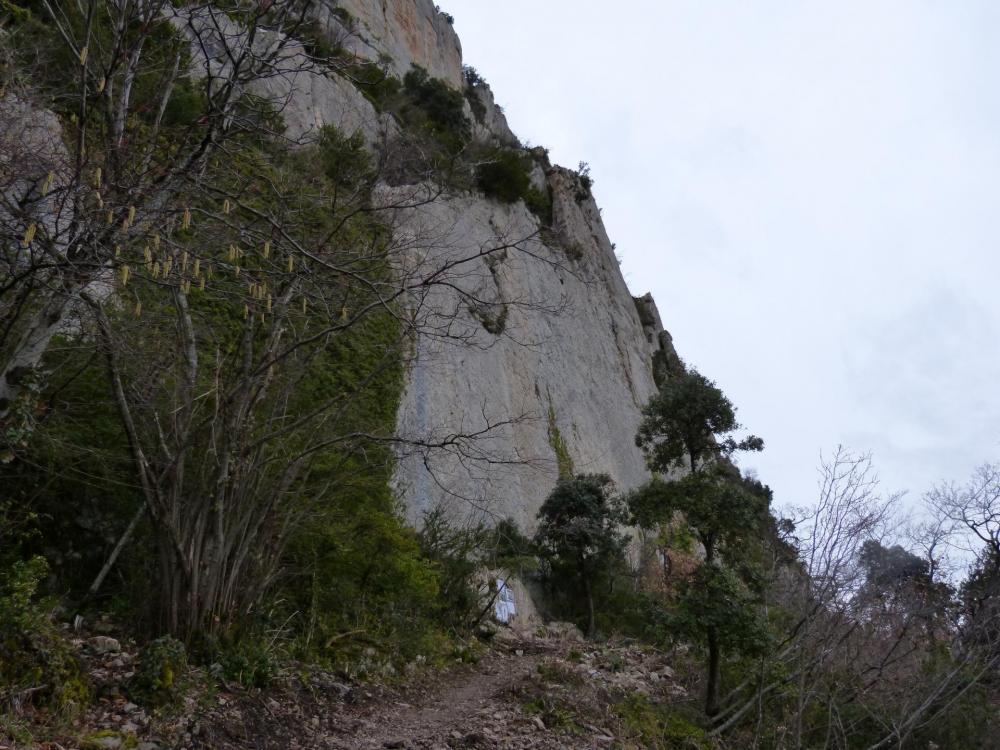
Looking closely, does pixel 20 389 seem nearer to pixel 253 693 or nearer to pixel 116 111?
pixel 116 111

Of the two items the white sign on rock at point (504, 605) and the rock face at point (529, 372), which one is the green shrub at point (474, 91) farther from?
the white sign on rock at point (504, 605)

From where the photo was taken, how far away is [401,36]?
102ft

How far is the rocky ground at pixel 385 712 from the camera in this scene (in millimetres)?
5367

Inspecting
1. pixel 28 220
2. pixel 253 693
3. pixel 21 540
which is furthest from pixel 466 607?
pixel 28 220

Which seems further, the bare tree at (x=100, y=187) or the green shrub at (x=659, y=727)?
the green shrub at (x=659, y=727)

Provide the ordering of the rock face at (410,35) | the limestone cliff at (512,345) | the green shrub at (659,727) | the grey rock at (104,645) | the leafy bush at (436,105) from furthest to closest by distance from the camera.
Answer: the rock face at (410,35) → the leafy bush at (436,105) → the limestone cliff at (512,345) → the green shrub at (659,727) → the grey rock at (104,645)

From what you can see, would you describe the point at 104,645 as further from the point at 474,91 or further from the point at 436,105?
the point at 474,91

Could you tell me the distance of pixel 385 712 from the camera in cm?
741

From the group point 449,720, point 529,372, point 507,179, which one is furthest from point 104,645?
point 507,179

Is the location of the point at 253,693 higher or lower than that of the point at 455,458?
lower

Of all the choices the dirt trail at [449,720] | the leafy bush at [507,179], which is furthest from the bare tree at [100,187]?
the leafy bush at [507,179]

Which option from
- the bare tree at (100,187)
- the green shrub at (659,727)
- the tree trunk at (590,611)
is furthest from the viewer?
the tree trunk at (590,611)

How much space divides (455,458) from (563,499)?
9.52 ft

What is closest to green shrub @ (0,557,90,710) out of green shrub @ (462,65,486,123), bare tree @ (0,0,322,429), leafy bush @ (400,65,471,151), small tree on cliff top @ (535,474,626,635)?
bare tree @ (0,0,322,429)
